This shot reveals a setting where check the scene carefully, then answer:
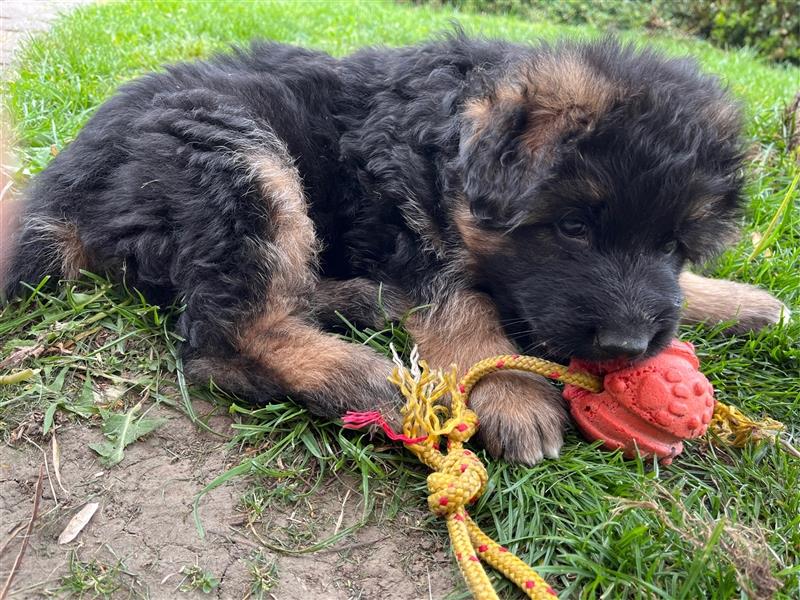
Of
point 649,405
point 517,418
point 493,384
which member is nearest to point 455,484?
point 517,418

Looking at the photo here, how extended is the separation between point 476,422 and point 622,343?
46 centimetres

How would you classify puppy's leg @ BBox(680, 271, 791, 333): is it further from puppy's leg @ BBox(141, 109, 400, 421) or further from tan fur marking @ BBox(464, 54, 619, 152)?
puppy's leg @ BBox(141, 109, 400, 421)

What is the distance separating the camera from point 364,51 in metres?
2.98

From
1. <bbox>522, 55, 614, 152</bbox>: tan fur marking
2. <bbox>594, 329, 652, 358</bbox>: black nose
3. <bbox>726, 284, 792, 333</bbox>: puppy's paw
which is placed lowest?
<bbox>726, 284, 792, 333</bbox>: puppy's paw

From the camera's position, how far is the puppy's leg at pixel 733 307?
2.62 meters

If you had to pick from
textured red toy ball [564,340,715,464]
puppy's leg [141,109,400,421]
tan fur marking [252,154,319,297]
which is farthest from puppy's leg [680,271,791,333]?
tan fur marking [252,154,319,297]

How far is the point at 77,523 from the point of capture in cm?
170

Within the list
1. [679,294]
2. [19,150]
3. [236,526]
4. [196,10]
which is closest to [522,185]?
[679,294]

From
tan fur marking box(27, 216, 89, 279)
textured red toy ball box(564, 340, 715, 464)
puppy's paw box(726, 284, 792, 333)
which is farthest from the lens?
puppy's paw box(726, 284, 792, 333)

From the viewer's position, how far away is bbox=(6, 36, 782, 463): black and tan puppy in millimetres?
1989

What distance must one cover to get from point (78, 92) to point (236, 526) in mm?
3170

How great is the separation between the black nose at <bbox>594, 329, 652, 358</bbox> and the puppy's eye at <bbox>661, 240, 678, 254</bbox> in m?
0.37

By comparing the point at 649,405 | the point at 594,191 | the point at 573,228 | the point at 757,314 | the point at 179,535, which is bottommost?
the point at 757,314

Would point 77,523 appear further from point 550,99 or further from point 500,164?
point 550,99
